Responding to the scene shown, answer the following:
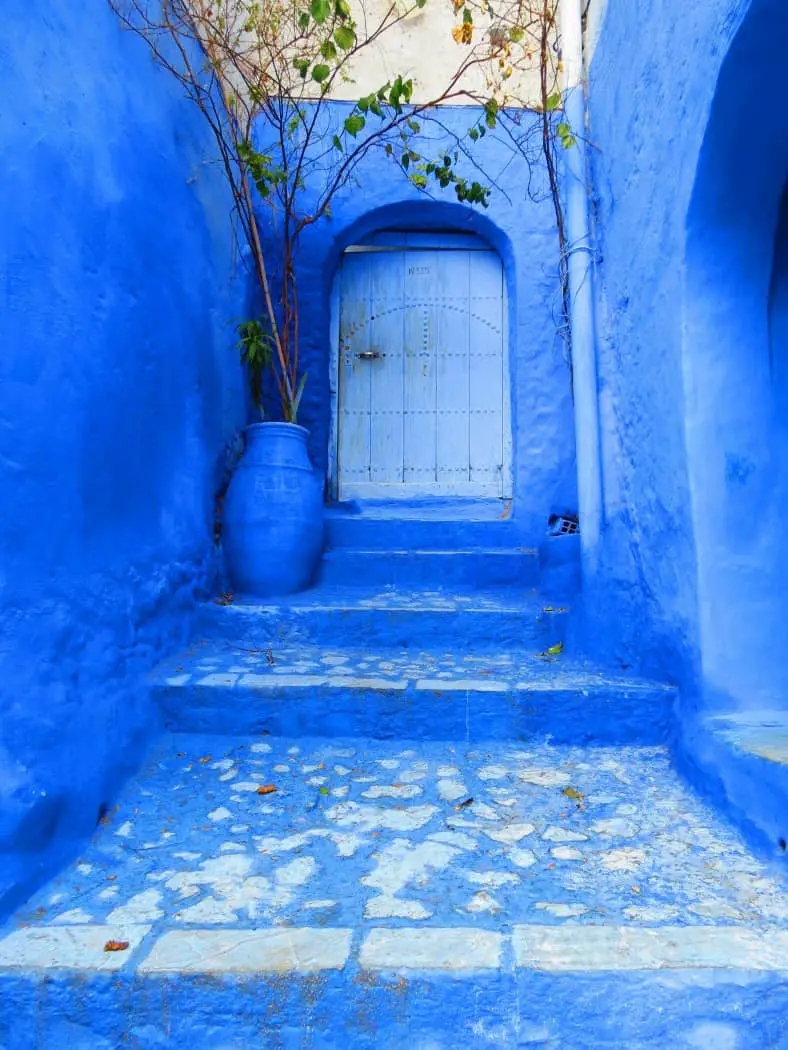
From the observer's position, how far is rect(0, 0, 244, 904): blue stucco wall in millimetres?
1403

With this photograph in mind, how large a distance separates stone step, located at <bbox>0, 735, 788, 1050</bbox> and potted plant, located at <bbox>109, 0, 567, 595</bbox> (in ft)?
4.27

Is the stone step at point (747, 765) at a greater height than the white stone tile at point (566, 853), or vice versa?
the stone step at point (747, 765)

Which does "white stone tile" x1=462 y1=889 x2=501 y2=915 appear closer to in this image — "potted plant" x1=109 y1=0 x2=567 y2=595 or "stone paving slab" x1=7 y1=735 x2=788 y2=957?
"stone paving slab" x1=7 y1=735 x2=788 y2=957

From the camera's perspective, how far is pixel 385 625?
8.25 ft

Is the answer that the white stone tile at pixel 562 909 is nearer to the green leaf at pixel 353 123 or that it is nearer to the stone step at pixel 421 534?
the stone step at pixel 421 534

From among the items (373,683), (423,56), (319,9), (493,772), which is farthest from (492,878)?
(423,56)

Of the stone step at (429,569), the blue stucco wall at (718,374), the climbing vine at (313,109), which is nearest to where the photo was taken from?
the blue stucco wall at (718,374)

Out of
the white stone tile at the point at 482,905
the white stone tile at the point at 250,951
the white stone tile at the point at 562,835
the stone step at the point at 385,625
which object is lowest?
the white stone tile at the point at 250,951

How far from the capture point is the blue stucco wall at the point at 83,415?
4.60 feet

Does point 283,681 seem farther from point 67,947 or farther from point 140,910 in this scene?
point 67,947

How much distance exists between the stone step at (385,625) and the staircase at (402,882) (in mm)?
123

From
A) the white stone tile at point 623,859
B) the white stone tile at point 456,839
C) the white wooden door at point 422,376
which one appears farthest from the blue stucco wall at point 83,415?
the white wooden door at point 422,376

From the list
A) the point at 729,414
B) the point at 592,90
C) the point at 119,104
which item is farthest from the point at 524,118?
the point at 729,414

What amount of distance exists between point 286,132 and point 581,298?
1.90 m
